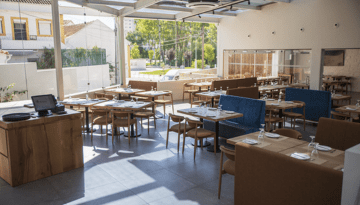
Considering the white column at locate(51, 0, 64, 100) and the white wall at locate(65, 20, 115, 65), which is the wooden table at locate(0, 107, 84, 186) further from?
the white wall at locate(65, 20, 115, 65)

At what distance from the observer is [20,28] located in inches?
304

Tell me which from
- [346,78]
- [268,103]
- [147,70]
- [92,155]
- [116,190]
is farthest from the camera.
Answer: [346,78]

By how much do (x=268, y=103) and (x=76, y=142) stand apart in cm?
501

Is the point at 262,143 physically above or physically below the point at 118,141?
above

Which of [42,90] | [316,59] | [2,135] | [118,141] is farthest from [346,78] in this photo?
[2,135]

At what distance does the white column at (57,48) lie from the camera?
860cm

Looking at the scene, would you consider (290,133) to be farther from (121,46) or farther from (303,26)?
(121,46)

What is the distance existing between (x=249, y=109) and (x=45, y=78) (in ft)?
19.4

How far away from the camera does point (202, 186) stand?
471 centimetres

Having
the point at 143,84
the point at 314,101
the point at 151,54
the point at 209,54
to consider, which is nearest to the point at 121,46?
the point at 143,84

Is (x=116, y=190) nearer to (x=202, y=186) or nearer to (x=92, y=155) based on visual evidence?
(x=202, y=186)

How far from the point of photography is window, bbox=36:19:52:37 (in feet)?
27.2

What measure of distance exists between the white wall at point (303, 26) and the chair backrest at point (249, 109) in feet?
19.4

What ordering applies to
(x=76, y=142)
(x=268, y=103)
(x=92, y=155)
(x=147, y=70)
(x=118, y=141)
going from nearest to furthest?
(x=76, y=142), (x=92, y=155), (x=118, y=141), (x=268, y=103), (x=147, y=70)
